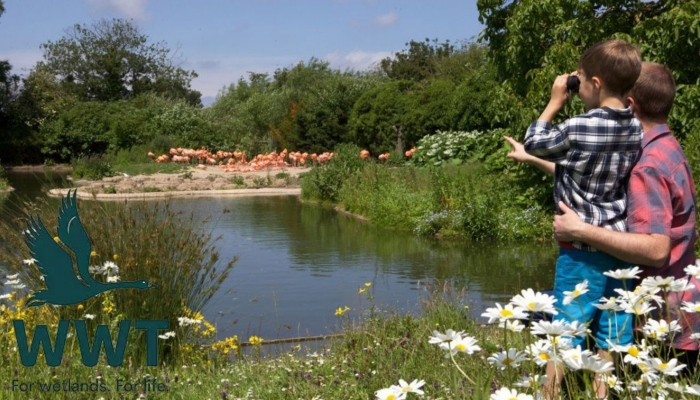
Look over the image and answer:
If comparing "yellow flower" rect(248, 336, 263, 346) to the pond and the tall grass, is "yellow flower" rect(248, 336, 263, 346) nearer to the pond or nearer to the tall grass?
the tall grass

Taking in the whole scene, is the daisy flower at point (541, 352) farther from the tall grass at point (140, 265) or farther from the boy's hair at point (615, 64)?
the tall grass at point (140, 265)

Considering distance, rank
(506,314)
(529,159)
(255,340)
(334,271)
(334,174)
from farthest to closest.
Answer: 1. (334,174)
2. (334,271)
3. (255,340)
4. (529,159)
5. (506,314)

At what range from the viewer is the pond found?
607 cm

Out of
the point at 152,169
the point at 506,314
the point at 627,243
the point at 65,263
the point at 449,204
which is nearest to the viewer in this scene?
the point at 506,314

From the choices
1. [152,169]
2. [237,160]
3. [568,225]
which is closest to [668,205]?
[568,225]

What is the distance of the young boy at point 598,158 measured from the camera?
2.23m

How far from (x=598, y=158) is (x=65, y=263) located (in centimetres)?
271

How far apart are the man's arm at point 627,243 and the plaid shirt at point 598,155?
A: 0.09 meters

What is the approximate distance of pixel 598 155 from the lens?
2.26 metres

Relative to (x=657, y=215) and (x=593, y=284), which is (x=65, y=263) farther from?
(x=657, y=215)

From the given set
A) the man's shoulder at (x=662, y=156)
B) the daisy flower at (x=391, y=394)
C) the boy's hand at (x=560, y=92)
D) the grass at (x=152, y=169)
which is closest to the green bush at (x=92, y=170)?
the grass at (x=152, y=169)

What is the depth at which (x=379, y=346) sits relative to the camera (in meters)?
3.95

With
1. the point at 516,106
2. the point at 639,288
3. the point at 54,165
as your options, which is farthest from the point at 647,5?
the point at 54,165

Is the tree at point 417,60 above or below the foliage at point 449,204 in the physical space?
above
